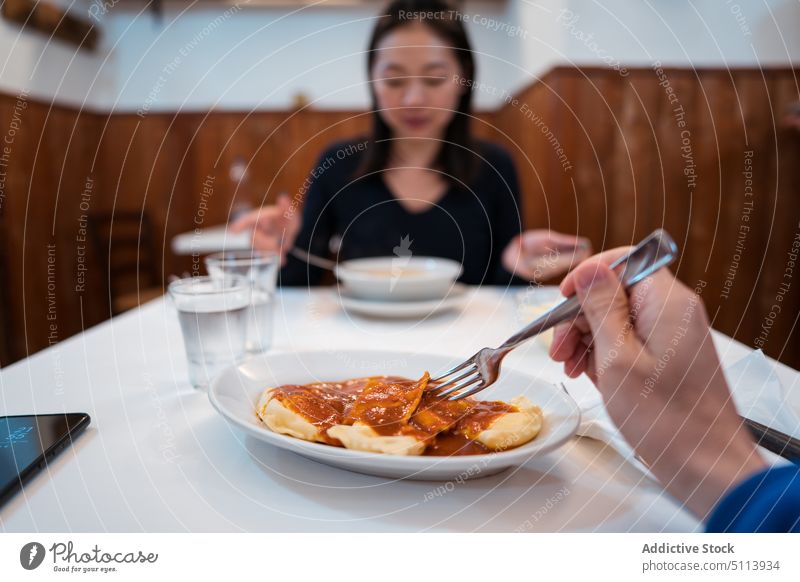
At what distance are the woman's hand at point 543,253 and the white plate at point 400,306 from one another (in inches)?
4.8

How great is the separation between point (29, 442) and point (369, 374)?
0.70 ft

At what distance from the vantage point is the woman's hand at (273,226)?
78 cm

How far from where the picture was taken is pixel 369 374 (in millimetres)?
410

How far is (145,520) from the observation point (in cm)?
27

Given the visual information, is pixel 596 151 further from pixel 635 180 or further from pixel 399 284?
pixel 399 284

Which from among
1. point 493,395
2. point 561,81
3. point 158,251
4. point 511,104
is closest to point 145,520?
point 493,395

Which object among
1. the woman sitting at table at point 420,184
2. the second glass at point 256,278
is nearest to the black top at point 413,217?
the woman sitting at table at point 420,184

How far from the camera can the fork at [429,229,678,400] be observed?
298 mm

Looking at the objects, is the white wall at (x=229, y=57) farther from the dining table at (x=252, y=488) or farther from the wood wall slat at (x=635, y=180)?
the dining table at (x=252, y=488)

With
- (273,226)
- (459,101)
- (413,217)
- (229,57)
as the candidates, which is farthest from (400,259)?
(229,57)

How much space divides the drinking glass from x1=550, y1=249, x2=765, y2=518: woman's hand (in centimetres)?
28

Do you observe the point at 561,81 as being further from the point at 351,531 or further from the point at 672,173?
the point at 351,531

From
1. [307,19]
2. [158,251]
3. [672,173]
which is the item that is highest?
[307,19]
